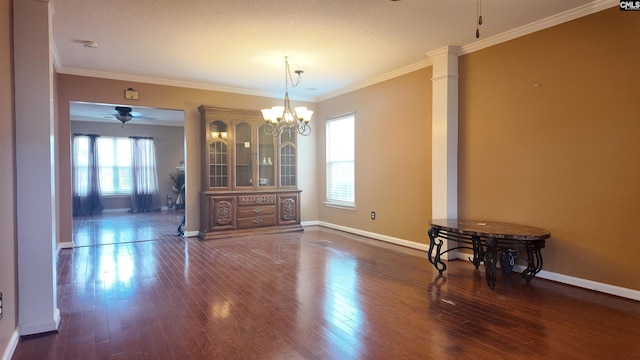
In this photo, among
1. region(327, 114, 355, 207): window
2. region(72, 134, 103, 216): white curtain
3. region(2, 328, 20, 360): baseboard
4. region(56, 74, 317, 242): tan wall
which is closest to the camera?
region(2, 328, 20, 360): baseboard

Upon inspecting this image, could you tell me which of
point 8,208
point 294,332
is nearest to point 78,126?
point 8,208

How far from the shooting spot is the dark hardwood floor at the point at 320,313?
7.54ft

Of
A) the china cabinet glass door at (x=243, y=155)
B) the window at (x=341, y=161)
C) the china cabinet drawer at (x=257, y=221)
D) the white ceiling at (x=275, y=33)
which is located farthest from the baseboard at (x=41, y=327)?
the window at (x=341, y=161)

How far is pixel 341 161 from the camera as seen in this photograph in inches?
268

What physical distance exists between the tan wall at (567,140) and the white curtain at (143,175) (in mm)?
8931

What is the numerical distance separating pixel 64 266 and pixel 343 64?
4315mm

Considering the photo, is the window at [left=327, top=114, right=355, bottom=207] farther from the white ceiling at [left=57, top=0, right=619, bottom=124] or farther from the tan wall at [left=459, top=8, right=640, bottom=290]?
the tan wall at [left=459, top=8, right=640, bottom=290]

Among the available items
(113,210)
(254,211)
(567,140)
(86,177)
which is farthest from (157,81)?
(113,210)

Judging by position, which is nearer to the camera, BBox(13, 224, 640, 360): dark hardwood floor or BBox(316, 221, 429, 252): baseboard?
BBox(13, 224, 640, 360): dark hardwood floor

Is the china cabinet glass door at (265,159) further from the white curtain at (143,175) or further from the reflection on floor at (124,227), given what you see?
the white curtain at (143,175)

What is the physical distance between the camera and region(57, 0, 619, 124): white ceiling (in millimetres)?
3287

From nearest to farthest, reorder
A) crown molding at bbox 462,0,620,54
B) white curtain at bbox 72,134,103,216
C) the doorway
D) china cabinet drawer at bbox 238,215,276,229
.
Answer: crown molding at bbox 462,0,620,54, china cabinet drawer at bbox 238,215,276,229, the doorway, white curtain at bbox 72,134,103,216

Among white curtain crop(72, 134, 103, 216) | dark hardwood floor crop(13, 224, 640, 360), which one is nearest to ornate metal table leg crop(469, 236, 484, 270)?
dark hardwood floor crop(13, 224, 640, 360)

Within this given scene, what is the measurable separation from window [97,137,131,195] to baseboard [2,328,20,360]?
854 centimetres
